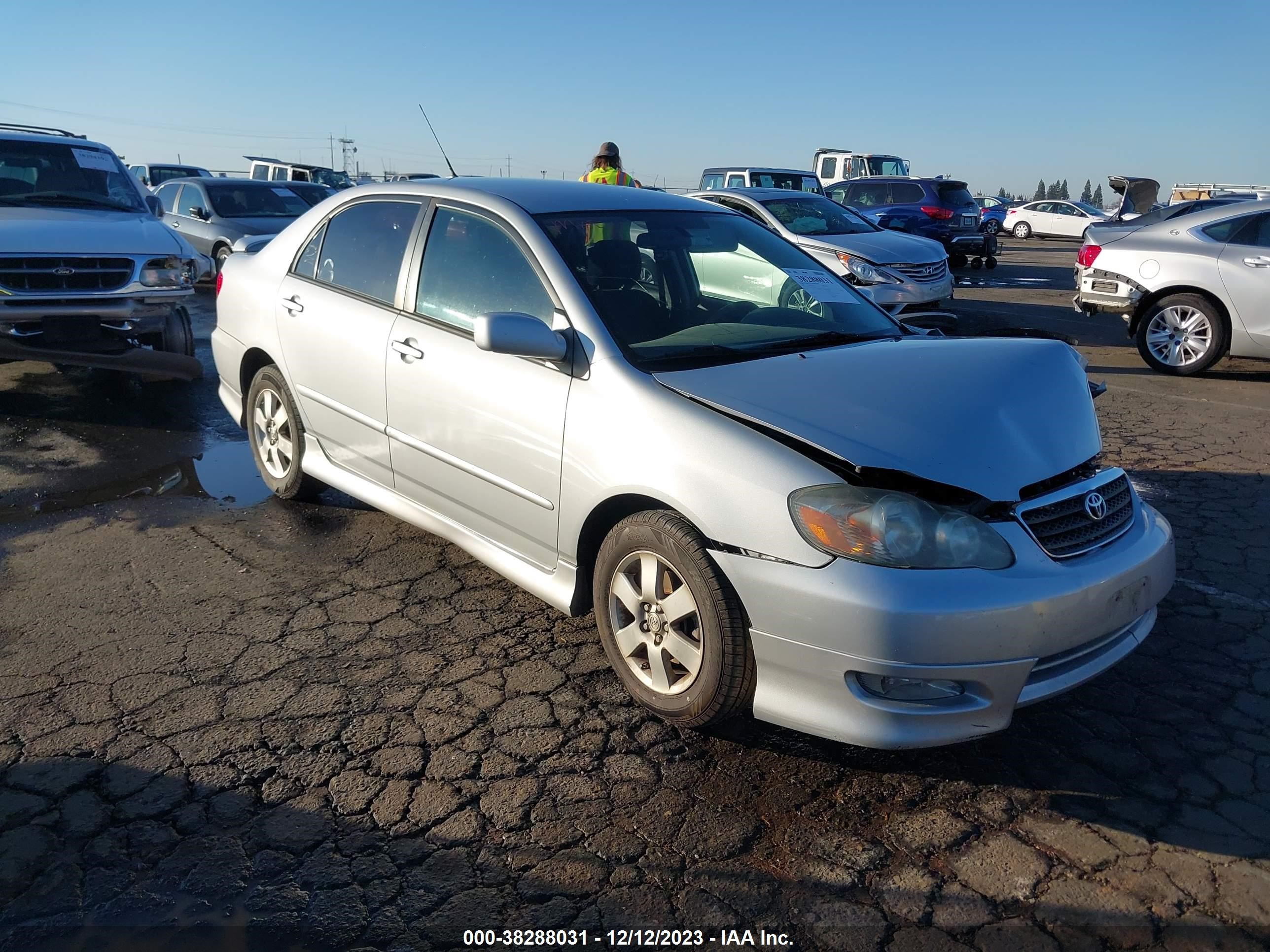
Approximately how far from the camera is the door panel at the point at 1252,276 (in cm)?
825

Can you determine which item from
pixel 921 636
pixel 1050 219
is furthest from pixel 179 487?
pixel 1050 219

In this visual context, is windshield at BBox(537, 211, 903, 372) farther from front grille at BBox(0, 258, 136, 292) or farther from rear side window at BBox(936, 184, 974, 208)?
rear side window at BBox(936, 184, 974, 208)

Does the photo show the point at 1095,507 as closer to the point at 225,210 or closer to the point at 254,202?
the point at 225,210

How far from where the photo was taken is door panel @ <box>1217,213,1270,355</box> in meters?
8.25

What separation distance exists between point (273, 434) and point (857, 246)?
741 centimetres

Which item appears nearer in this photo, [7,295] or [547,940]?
[547,940]

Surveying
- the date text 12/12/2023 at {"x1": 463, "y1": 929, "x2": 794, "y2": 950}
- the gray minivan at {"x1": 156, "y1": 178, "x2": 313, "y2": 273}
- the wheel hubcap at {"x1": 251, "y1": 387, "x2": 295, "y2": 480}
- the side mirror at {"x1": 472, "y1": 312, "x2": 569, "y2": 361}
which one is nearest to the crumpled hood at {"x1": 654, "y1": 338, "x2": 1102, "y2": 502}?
the side mirror at {"x1": 472, "y1": 312, "x2": 569, "y2": 361}

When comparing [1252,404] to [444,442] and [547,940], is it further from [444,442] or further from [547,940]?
[547,940]

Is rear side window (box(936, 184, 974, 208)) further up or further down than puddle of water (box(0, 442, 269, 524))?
further up

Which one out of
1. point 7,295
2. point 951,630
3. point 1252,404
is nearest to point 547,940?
point 951,630

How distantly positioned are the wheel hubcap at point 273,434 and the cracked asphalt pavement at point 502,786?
643 mm

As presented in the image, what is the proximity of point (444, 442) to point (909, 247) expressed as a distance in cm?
834

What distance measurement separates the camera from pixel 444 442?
12.5 ft

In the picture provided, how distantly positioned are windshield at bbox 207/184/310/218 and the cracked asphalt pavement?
33.7ft
